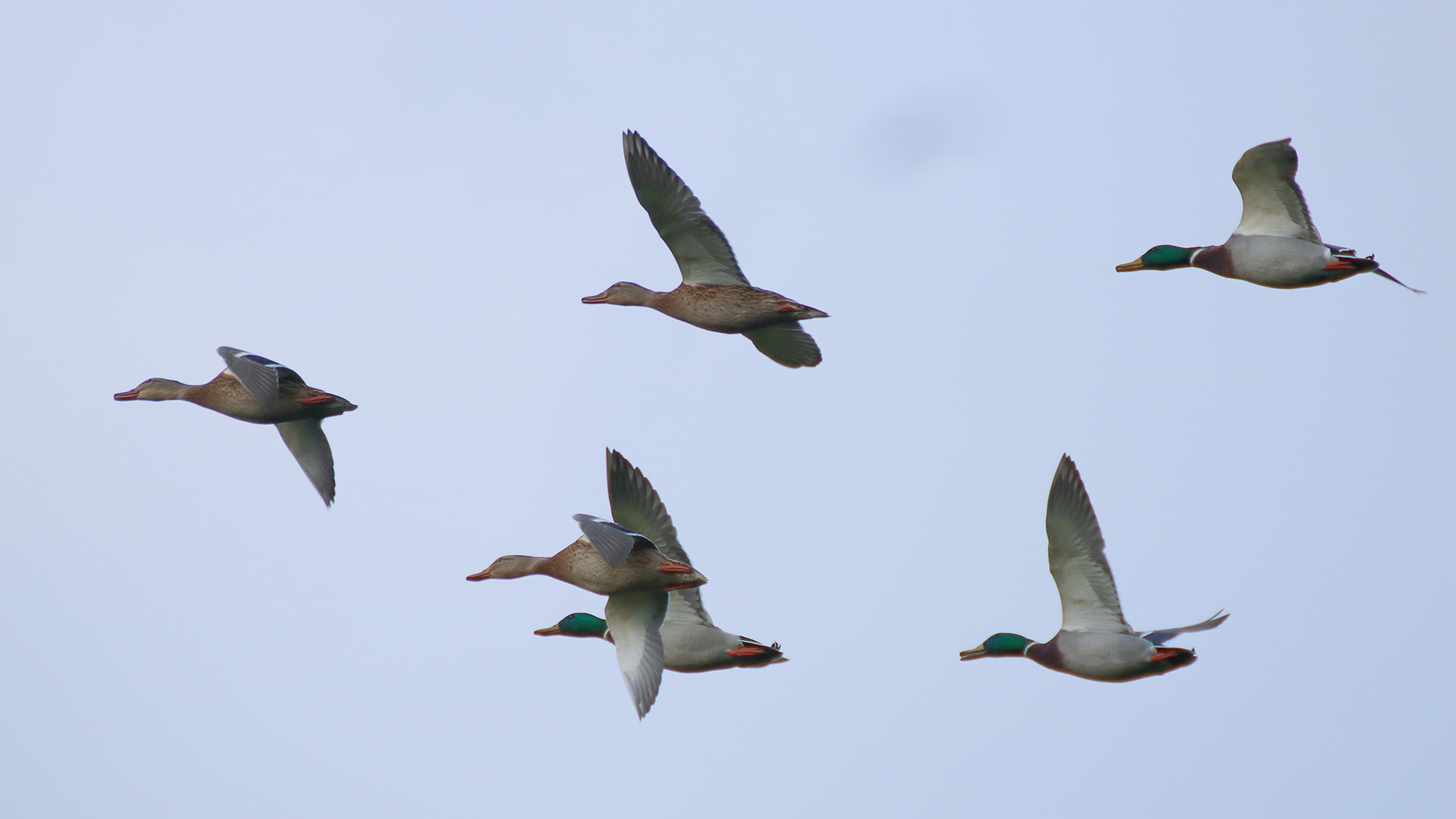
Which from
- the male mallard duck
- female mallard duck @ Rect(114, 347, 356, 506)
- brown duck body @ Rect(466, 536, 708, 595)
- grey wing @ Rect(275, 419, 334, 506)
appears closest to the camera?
the male mallard duck

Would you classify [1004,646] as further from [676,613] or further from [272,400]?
[272,400]

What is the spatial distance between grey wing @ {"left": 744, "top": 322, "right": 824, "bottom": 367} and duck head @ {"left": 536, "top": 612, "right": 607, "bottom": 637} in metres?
3.50

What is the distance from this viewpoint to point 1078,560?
14.2m

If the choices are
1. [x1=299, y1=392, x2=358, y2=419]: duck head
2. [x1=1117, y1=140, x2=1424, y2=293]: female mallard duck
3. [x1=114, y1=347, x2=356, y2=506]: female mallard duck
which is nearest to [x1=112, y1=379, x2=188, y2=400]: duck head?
[x1=114, y1=347, x2=356, y2=506]: female mallard duck

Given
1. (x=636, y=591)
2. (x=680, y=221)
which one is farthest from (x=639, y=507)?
(x=680, y=221)

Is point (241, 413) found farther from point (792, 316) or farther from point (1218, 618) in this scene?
point (1218, 618)

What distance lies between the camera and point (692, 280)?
15555 millimetres

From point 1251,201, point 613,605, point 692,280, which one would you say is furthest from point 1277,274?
point 613,605

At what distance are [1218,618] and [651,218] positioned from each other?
6421 millimetres

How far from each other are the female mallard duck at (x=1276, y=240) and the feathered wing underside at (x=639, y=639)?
20.4 ft

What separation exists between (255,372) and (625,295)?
12.8 ft

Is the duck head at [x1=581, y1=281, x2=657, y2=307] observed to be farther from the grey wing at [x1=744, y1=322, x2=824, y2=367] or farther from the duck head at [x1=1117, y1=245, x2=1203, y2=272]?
the duck head at [x1=1117, y1=245, x2=1203, y2=272]

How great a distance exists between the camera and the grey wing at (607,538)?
1245 centimetres

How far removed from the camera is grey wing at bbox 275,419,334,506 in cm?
1590
